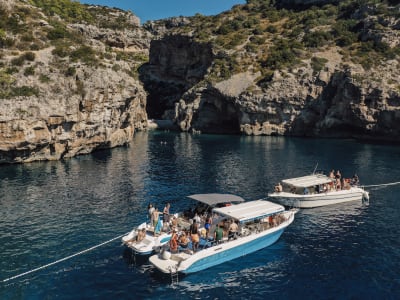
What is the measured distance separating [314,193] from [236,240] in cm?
1676

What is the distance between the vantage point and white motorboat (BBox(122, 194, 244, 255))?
25.8 m

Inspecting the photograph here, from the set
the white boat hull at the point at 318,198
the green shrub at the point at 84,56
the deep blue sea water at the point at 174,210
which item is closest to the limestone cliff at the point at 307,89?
the deep blue sea water at the point at 174,210

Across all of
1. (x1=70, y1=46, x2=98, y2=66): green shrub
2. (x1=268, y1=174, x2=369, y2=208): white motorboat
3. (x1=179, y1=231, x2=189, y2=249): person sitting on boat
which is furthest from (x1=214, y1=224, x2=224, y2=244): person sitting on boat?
(x1=70, y1=46, x2=98, y2=66): green shrub

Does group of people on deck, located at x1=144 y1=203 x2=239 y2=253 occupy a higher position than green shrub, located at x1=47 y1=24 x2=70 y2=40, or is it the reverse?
green shrub, located at x1=47 y1=24 x2=70 y2=40

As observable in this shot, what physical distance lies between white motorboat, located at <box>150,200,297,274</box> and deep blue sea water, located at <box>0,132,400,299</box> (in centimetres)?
76

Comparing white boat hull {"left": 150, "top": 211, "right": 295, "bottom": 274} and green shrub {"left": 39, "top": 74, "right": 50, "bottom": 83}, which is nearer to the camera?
white boat hull {"left": 150, "top": 211, "right": 295, "bottom": 274}

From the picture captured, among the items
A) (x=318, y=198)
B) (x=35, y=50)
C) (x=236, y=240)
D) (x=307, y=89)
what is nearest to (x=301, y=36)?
(x=307, y=89)

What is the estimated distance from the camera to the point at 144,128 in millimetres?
122562

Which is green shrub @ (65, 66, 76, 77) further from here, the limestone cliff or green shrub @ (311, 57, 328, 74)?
green shrub @ (311, 57, 328, 74)

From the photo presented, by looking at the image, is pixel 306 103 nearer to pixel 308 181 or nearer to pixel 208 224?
pixel 308 181

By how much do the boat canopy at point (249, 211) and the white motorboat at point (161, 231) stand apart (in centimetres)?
150

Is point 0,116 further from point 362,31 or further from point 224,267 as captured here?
point 362,31

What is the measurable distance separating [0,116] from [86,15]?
406 feet

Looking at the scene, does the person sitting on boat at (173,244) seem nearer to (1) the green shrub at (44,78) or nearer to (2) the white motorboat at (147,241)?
(2) the white motorboat at (147,241)
